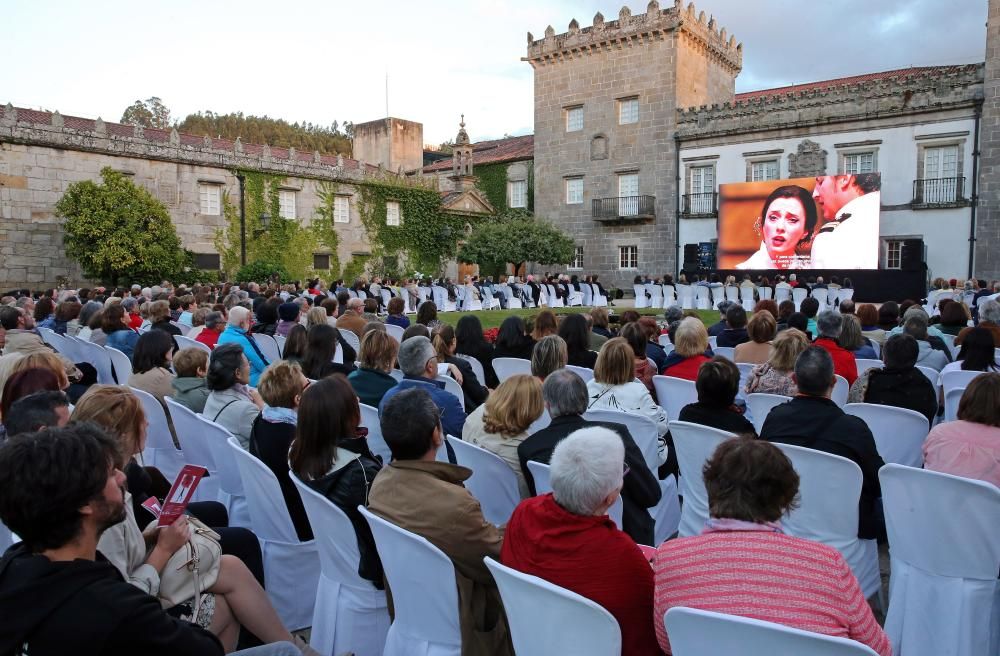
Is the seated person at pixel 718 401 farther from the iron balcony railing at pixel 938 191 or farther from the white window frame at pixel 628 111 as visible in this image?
the white window frame at pixel 628 111

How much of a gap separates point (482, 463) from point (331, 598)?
2.94 feet

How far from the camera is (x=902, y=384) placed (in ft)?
14.5

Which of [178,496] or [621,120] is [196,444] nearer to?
[178,496]

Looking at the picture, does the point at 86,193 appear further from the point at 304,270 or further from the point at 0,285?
the point at 304,270

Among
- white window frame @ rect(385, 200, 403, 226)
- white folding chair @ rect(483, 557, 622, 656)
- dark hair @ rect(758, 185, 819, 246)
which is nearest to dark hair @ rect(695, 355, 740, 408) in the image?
white folding chair @ rect(483, 557, 622, 656)

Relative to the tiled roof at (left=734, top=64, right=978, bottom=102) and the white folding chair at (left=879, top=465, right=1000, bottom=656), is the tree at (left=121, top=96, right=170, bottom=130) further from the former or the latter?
→ the white folding chair at (left=879, top=465, right=1000, bottom=656)

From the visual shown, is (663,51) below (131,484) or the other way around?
the other way around

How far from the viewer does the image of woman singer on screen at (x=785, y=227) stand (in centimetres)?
2315

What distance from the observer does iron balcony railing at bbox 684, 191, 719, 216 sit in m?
26.2

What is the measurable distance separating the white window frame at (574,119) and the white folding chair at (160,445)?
27045 mm

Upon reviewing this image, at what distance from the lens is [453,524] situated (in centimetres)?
233

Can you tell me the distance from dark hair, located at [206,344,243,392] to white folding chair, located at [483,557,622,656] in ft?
8.62

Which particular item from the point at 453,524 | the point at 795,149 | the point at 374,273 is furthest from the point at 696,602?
the point at 374,273

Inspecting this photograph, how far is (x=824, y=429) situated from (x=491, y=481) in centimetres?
162
